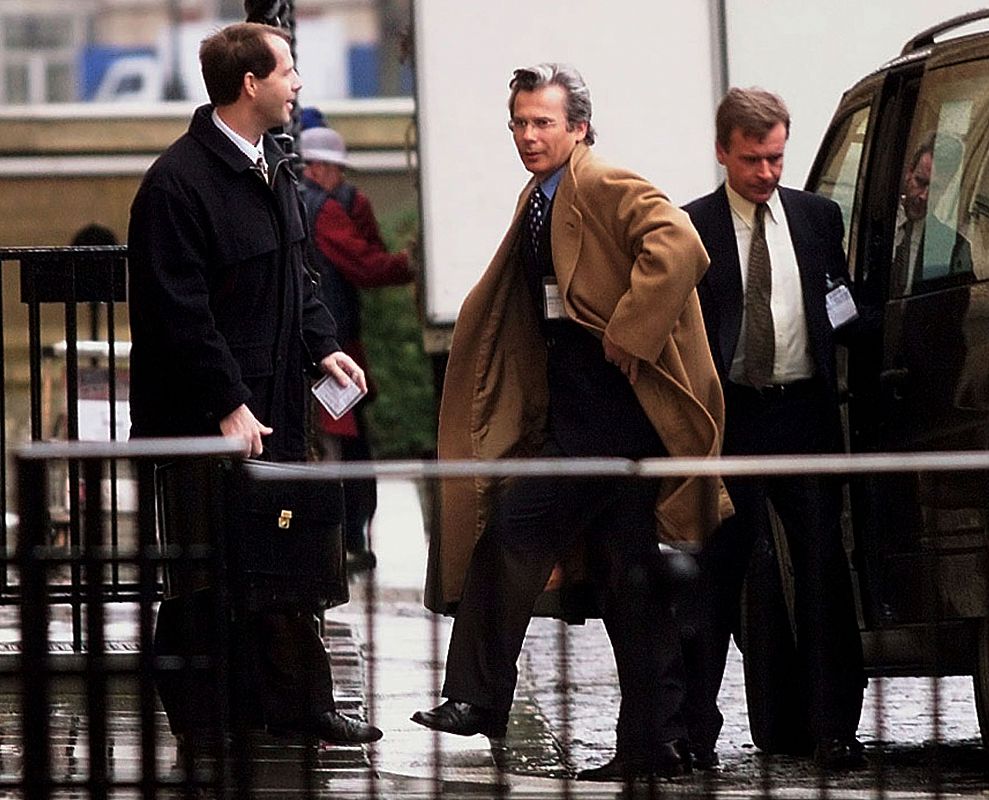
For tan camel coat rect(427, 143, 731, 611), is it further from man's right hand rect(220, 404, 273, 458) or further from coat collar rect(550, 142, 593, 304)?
man's right hand rect(220, 404, 273, 458)

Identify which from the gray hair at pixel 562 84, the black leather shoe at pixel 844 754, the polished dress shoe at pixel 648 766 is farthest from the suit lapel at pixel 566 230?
the black leather shoe at pixel 844 754

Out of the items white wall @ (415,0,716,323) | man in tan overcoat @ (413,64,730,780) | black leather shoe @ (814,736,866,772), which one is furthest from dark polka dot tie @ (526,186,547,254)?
white wall @ (415,0,716,323)

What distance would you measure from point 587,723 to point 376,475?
292 cm

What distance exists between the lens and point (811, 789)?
232 inches

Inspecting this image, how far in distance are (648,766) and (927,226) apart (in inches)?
88.7

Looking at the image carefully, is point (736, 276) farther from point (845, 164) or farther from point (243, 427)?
point (243, 427)

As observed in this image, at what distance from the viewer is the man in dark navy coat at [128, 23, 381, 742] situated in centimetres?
677

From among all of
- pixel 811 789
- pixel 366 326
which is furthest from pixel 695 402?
pixel 366 326

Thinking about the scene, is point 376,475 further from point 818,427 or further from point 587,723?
point 587,723

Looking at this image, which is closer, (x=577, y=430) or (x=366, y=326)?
(x=577, y=430)

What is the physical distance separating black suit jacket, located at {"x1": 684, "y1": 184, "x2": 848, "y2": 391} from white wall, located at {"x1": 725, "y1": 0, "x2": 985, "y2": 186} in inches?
151

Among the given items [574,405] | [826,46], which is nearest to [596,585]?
[574,405]

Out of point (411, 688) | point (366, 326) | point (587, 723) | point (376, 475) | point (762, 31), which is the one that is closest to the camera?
point (376, 475)

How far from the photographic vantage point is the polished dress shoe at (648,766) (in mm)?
5922
